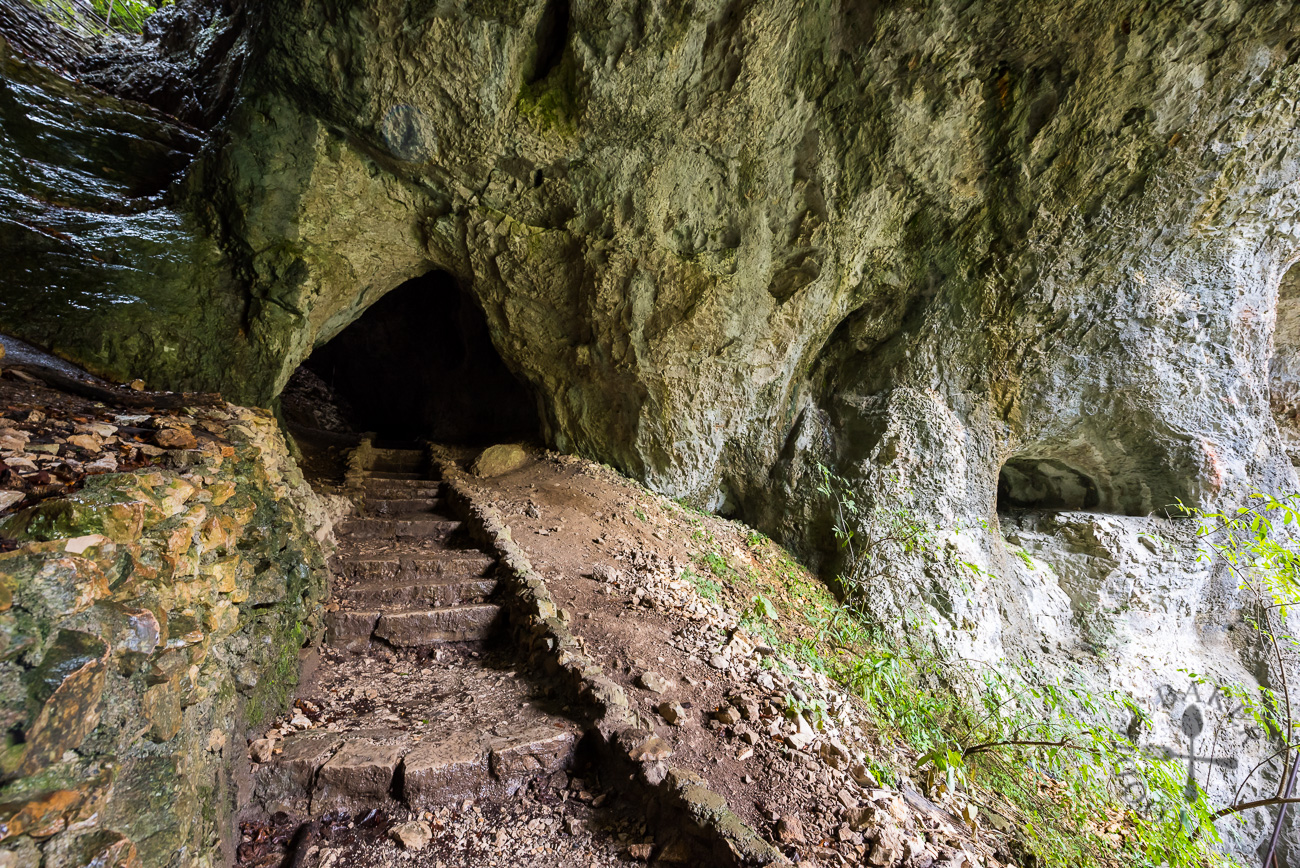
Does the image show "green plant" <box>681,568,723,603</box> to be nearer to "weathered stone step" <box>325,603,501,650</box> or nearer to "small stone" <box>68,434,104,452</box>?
"weathered stone step" <box>325,603,501,650</box>

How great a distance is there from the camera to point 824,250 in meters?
6.65

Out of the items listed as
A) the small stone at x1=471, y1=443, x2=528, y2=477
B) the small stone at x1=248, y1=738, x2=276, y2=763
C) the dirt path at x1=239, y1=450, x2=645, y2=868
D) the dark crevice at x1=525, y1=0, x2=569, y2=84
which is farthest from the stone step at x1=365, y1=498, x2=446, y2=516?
the dark crevice at x1=525, y1=0, x2=569, y2=84

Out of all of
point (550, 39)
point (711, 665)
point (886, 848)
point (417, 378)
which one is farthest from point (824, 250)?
point (417, 378)

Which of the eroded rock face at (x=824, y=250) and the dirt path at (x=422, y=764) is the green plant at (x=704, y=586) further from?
the eroded rock face at (x=824, y=250)

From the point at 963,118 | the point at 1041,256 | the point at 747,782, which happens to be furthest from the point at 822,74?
the point at 747,782

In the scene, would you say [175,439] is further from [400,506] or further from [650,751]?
[400,506]

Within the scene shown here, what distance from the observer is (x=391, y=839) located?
224 centimetres

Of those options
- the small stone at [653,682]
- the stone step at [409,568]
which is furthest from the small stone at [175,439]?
the small stone at [653,682]

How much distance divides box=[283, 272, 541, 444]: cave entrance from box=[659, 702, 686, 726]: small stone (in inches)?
278

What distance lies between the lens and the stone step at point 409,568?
4.16 meters

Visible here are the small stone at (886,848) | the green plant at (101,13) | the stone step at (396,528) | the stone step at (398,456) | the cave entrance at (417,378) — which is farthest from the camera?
the cave entrance at (417,378)

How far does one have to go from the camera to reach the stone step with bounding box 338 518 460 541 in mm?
5000

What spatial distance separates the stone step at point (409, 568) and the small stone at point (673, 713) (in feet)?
6.72

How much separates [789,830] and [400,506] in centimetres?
497
